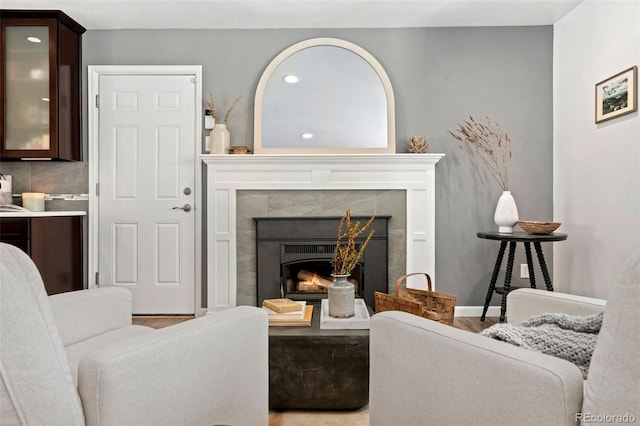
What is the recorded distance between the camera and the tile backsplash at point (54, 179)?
3.58 meters

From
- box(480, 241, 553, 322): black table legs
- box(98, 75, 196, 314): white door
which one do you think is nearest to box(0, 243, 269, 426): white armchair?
box(98, 75, 196, 314): white door

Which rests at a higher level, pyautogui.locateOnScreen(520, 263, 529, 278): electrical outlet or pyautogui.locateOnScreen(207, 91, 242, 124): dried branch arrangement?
pyautogui.locateOnScreen(207, 91, 242, 124): dried branch arrangement

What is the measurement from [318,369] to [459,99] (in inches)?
106

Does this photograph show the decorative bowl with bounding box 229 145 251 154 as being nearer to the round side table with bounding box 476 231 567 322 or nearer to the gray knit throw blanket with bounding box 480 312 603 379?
the round side table with bounding box 476 231 567 322

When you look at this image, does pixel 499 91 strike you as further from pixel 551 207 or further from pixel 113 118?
pixel 113 118

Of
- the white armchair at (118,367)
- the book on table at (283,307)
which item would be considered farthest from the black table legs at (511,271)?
the white armchair at (118,367)

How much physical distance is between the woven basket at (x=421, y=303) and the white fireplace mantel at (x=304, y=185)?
3.86 ft

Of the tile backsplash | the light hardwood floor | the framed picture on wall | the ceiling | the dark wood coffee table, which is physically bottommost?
the light hardwood floor

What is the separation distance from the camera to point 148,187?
3588 mm

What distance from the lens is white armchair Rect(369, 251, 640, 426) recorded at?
0.76 metres

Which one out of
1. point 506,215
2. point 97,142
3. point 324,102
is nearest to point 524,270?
point 506,215

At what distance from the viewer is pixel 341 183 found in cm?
340

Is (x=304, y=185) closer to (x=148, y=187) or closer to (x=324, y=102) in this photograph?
(x=324, y=102)

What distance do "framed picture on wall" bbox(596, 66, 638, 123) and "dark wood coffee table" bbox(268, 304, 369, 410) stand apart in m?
2.32
